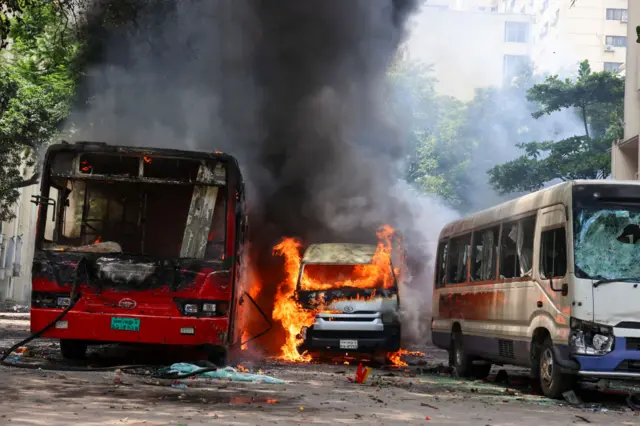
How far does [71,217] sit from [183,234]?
1488mm

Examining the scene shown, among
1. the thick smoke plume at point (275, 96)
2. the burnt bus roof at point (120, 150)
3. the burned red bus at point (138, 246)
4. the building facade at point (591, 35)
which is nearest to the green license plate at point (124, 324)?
the burned red bus at point (138, 246)

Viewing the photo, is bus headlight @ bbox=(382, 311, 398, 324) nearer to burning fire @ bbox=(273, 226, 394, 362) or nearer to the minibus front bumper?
burning fire @ bbox=(273, 226, 394, 362)

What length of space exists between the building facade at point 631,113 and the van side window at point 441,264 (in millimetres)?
10029

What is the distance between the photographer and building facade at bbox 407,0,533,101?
106 m

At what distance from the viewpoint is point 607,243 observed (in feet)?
35.0

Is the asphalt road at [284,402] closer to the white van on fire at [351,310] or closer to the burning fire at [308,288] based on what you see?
the white van on fire at [351,310]

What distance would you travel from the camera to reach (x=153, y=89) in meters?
22.3

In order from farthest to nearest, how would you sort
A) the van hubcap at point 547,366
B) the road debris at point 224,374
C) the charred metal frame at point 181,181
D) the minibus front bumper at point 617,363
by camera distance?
the charred metal frame at point 181,181 < the road debris at point 224,374 < the van hubcap at point 547,366 < the minibus front bumper at point 617,363

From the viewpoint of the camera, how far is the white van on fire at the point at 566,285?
1038 cm

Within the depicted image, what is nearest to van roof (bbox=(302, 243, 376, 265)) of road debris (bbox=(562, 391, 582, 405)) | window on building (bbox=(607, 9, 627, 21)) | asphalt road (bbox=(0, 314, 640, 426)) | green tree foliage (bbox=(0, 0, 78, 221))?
asphalt road (bbox=(0, 314, 640, 426))

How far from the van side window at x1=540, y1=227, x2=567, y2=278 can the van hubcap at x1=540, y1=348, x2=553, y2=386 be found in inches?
36.3

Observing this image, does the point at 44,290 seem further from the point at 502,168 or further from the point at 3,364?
the point at 502,168

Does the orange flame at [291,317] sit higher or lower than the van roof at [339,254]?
lower

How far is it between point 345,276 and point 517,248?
186 inches
